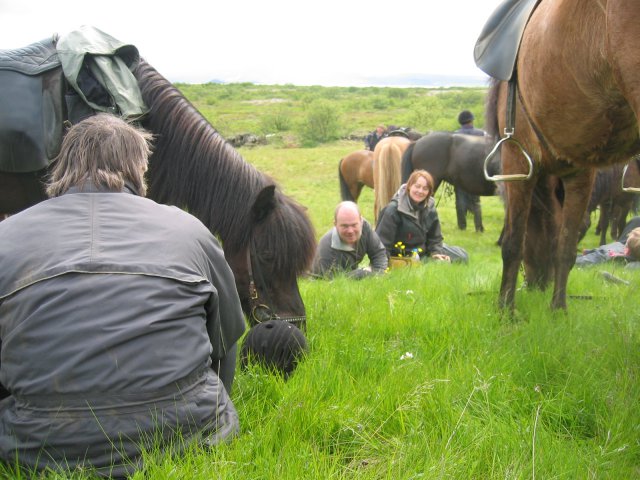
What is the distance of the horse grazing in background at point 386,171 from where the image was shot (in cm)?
1257

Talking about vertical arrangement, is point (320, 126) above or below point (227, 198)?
below

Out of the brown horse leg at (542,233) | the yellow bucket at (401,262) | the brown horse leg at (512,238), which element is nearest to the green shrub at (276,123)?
the yellow bucket at (401,262)

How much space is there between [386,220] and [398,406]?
5263 mm

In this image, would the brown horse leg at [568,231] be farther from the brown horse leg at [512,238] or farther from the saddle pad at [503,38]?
the saddle pad at [503,38]

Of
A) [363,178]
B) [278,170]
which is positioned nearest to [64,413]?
[363,178]

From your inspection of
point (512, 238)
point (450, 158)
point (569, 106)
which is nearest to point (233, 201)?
point (569, 106)

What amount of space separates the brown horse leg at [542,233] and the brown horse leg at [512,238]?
0.32 m

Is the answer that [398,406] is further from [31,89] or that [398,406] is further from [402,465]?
[31,89]

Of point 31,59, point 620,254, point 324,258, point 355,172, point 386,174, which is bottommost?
point 355,172

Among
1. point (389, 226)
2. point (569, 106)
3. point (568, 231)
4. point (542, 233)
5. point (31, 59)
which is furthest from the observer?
point (389, 226)

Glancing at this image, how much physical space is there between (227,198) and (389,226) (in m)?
4.39

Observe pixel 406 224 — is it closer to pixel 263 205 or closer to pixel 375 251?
pixel 375 251

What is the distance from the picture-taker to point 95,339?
5.93ft

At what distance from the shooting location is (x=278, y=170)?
2703 centimetres
